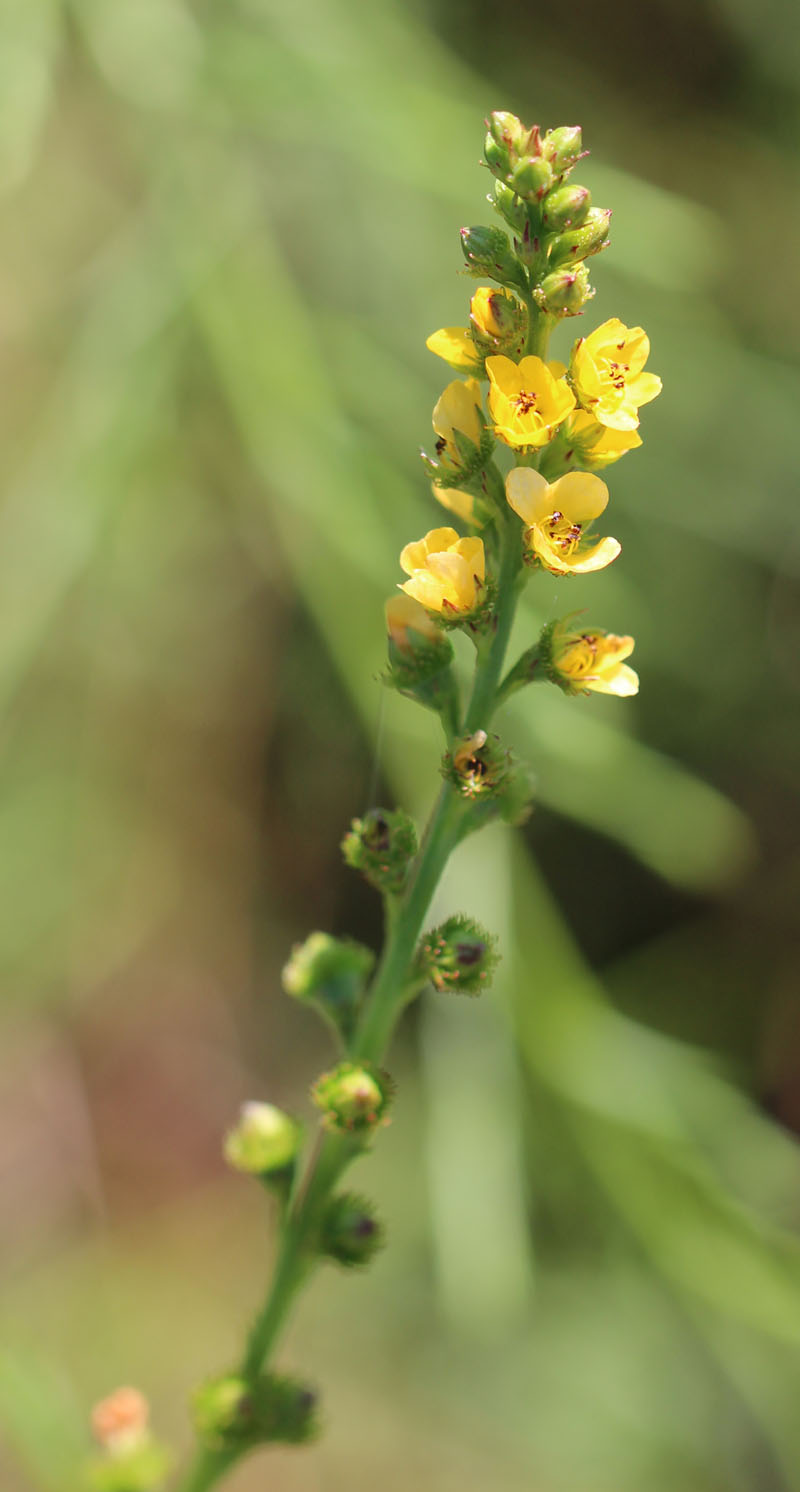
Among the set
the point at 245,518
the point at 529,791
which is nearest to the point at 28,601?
the point at 245,518

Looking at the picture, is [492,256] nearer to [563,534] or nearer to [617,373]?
[617,373]

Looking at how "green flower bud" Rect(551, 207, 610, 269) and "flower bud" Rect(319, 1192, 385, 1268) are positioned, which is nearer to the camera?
"green flower bud" Rect(551, 207, 610, 269)

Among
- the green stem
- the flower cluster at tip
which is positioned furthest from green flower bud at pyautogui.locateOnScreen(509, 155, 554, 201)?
the green stem

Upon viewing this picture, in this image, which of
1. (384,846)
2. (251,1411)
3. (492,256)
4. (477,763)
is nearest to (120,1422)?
(251,1411)

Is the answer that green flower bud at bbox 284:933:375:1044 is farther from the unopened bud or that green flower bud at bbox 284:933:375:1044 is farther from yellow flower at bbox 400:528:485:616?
the unopened bud

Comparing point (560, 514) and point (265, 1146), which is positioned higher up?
point (560, 514)
